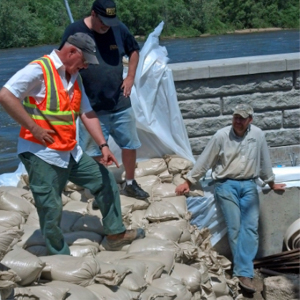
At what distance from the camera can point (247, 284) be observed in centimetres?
565

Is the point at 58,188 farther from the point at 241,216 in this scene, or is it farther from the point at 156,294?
the point at 241,216

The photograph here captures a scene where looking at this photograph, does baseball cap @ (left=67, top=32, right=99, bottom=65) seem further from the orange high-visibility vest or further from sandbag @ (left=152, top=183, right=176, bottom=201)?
sandbag @ (left=152, top=183, right=176, bottom=201)

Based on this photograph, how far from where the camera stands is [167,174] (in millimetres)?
6031

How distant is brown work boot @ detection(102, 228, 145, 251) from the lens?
A: 4.61 meters

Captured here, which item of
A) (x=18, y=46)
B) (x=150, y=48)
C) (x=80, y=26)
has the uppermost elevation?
(x=80, y=26)

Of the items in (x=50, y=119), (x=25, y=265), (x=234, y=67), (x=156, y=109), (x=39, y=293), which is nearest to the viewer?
(x=39, y=293)

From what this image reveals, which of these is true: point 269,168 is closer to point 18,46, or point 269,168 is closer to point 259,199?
point 259,199

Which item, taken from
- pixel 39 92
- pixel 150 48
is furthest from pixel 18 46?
pixel 39 92

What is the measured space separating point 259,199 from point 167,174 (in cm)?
93

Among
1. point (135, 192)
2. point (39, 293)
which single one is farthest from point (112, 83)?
point (39, 293)

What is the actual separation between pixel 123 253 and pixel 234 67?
9.33 feet

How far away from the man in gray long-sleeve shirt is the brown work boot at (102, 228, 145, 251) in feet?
3.95

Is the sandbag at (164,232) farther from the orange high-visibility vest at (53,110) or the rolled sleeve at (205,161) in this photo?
the orange high-visibility vest at (53,110)

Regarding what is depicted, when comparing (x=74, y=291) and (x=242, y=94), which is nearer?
(x=74, y=291)
